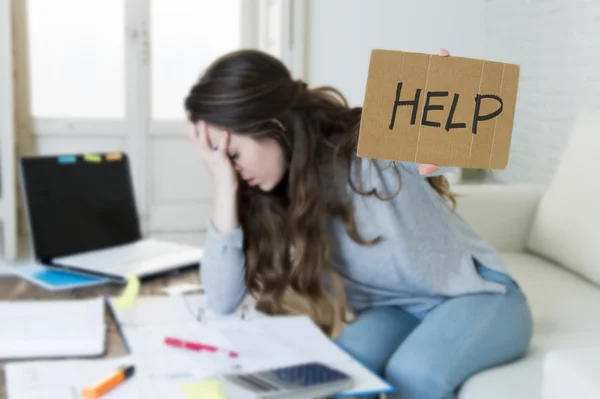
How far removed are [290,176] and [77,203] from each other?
1.49ft

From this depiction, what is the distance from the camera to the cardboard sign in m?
0.47

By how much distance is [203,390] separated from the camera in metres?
0.75

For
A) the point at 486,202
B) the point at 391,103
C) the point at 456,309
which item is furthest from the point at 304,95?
the point at 486,202

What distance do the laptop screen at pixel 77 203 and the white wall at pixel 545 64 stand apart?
1.21 m

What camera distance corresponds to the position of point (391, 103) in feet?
1.56

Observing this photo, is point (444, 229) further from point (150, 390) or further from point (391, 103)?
point (391, 103)

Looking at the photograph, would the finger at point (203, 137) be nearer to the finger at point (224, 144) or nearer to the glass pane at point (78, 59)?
the finger at point (224, 144)

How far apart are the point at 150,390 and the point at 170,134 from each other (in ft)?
9.20

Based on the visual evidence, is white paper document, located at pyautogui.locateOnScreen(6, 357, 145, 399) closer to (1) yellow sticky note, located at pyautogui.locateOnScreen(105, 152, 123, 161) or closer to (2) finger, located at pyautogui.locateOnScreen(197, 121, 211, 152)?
(2) finger, located at pyautogui.locateOnScreen(197, 121, 211, 152)

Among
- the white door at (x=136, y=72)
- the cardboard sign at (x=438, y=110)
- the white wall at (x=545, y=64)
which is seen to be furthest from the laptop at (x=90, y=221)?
the white door at (x=136, y=72)

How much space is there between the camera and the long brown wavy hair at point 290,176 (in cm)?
101

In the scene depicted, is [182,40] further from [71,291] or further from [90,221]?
[71,291]

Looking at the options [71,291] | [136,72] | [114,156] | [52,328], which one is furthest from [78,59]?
[52,328]

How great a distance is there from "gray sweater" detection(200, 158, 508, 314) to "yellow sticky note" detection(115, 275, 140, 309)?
0.37ft
